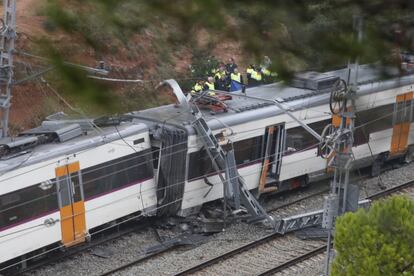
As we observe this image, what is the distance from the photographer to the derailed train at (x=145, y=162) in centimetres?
1343

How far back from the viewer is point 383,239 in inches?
372

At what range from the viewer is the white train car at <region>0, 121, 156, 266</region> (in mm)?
13219

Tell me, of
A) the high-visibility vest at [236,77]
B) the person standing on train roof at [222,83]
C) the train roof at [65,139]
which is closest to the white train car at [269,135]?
the train roof at [65,139]

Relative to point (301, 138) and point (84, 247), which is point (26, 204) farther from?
point (301, 138)

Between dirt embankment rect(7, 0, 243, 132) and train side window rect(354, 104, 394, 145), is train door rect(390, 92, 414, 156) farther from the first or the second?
dirt embankment rect(7, 0, 243, 132)

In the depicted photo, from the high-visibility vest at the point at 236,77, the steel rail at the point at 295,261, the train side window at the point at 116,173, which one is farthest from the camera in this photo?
the high-visibility vest at the point at 236,77

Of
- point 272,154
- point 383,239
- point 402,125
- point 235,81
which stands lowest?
point 402,125

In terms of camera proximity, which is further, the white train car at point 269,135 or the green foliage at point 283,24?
the white train car at point 269,135

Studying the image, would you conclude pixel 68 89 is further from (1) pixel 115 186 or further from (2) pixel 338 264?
(1) pixel 115 186

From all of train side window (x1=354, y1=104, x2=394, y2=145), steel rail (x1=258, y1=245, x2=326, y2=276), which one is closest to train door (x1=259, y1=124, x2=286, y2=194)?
train side window (x1=354, y1=104, x2=394, y2=145)

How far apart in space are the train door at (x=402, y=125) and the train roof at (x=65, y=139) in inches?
259

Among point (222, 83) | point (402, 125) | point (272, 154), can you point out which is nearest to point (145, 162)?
point (272, 154)

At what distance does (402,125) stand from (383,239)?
10.6 m

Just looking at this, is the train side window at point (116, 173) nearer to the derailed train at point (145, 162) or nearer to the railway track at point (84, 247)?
the derailed train at point (145, 162)
